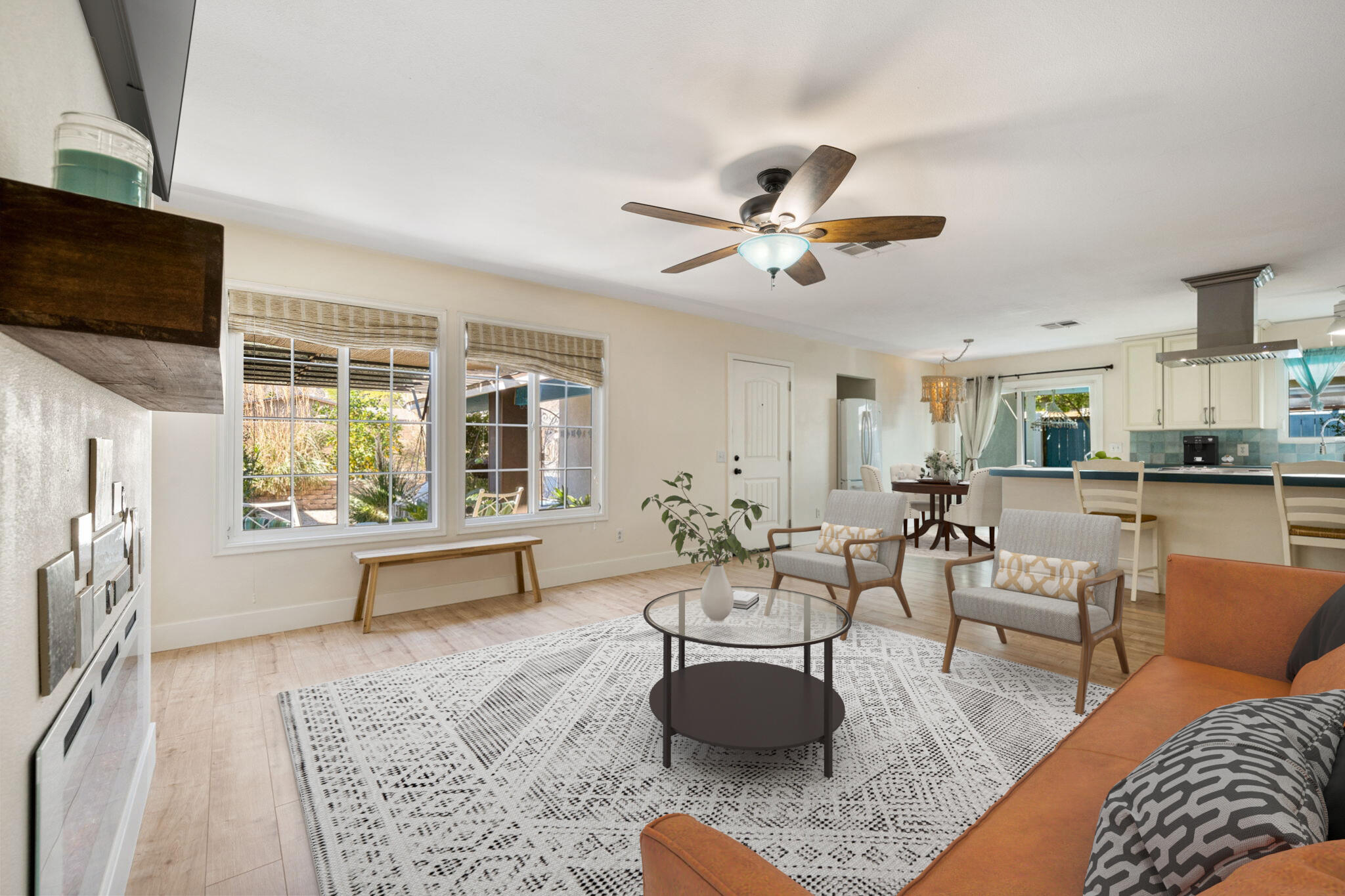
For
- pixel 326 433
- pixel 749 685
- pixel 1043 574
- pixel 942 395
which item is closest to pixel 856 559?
pixel 1043 574

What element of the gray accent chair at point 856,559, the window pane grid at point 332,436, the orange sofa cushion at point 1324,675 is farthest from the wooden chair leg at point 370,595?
the orange sofa cushion at point 1324,675

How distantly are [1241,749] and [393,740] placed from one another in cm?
249

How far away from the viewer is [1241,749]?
0.82 metres

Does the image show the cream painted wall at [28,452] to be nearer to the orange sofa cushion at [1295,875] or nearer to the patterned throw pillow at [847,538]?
the orange sofa cushion at [1295,875]

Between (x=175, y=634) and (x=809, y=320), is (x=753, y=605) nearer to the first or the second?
(x=175, y=634)

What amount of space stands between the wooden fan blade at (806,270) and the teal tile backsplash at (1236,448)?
5.61 meters

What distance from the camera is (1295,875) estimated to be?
0.50m

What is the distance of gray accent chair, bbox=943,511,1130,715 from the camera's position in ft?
8.38

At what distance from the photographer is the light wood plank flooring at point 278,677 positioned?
1.69 m

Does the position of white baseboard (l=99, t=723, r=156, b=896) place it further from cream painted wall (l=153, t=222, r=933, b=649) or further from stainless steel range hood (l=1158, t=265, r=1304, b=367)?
stainless steel range hood (l=1158, t=265, r=1304, b=367)

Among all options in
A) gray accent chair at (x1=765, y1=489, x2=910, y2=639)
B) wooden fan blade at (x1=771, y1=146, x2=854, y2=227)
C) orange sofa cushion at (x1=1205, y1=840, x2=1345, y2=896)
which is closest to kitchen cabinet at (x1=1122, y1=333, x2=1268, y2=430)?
gray accent chair at (x1=765, y1=489, x2=910, y2=639)

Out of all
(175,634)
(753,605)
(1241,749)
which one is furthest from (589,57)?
(175,634)

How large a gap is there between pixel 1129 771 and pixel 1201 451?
6738mm

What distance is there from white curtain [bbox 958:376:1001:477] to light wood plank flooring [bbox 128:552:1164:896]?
3657mm
